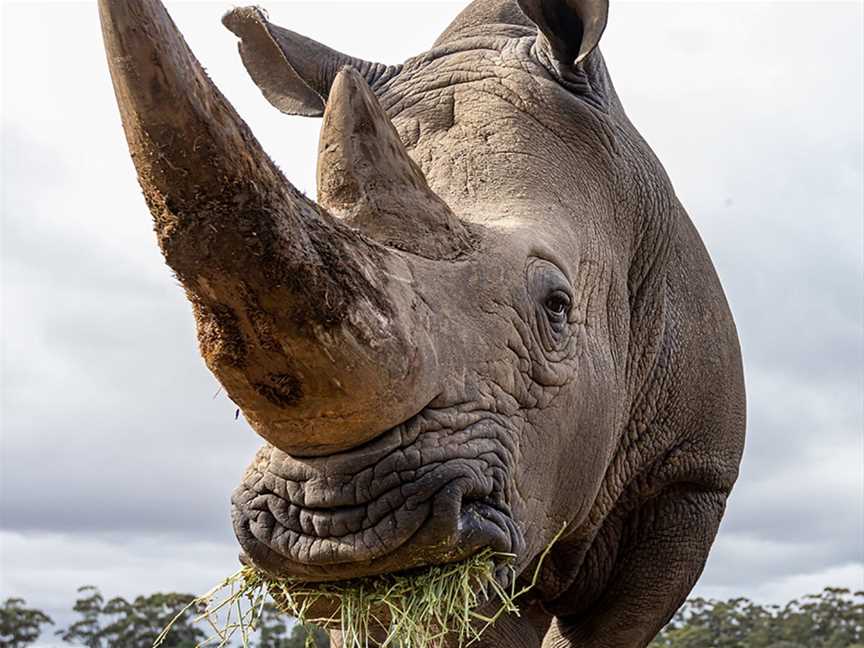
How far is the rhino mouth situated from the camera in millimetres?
3807

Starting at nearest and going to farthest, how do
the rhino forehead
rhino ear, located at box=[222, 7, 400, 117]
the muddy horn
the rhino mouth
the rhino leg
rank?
the muddy horn < the rhino mouth < the rhino forehead < rhino ear, located at box=[222, 7, 400, 117] < the rhino leg

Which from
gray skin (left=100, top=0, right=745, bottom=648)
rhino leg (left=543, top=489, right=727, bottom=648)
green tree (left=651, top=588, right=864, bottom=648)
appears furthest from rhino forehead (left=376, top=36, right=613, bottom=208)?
green tree (left=651, top=588, right=864, bottom=648)

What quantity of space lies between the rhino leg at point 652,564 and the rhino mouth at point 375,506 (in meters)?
2.29

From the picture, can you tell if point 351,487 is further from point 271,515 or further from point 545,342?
point 545,342

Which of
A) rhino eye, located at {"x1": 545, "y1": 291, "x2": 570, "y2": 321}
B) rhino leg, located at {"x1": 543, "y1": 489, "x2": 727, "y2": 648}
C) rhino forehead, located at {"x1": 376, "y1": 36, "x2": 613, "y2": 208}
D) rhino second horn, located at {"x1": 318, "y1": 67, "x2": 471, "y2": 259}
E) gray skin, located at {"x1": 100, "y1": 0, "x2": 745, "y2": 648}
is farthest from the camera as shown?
rhino leg, located at {"x1": 543, "y1": 489, "x2": 727, "y2": 648}

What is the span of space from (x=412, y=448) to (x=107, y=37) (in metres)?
1.28

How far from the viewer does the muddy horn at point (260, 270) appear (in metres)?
3.25

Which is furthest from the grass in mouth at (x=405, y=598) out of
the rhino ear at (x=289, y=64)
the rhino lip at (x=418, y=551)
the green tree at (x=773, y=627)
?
the green tree at (x=773, y=627)

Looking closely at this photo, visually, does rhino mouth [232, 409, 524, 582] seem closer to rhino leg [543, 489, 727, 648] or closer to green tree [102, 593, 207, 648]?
rhino leg [543, 489, 727, 648]

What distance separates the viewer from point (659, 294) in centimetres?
594

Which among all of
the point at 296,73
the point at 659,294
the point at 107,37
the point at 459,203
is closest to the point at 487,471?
the point at 459,203

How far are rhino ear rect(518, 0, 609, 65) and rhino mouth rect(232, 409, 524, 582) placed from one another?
5.67ft

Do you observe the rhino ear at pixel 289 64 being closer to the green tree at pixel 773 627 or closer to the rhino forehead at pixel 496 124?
the rhino forehead at pixel 496 124

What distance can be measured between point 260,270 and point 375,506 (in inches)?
28.3
